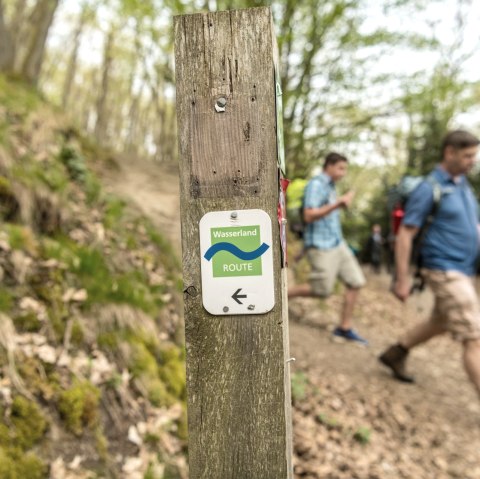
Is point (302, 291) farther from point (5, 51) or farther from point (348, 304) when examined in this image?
point (5, 51)

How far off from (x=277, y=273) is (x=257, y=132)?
425mm

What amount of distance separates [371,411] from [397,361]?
805 mm

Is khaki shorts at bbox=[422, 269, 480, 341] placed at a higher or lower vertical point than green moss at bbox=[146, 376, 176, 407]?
higher

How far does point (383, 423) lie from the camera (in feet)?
13.6

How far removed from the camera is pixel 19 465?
2301 mm

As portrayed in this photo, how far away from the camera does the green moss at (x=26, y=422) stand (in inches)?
96.0

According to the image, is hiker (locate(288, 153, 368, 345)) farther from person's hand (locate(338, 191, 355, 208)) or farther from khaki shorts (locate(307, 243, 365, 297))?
person's hand (locate(338, 191, 355, 208))

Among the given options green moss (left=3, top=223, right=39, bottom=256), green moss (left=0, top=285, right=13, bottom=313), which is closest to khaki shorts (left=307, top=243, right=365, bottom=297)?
green moss (left=3, top=223, right=39, bottom=256)

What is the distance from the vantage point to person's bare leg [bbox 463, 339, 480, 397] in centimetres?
374

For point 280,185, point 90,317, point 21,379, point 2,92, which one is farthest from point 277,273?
point 2,92

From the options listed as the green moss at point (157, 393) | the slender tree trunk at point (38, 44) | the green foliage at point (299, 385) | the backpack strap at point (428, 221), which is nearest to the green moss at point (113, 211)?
the green moss at point (157, 393)

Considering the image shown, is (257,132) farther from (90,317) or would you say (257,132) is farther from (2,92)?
(2,92)

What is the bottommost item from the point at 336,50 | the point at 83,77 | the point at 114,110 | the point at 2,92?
the point at 2,92

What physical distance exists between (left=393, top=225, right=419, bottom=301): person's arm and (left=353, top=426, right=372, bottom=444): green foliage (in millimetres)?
1194
